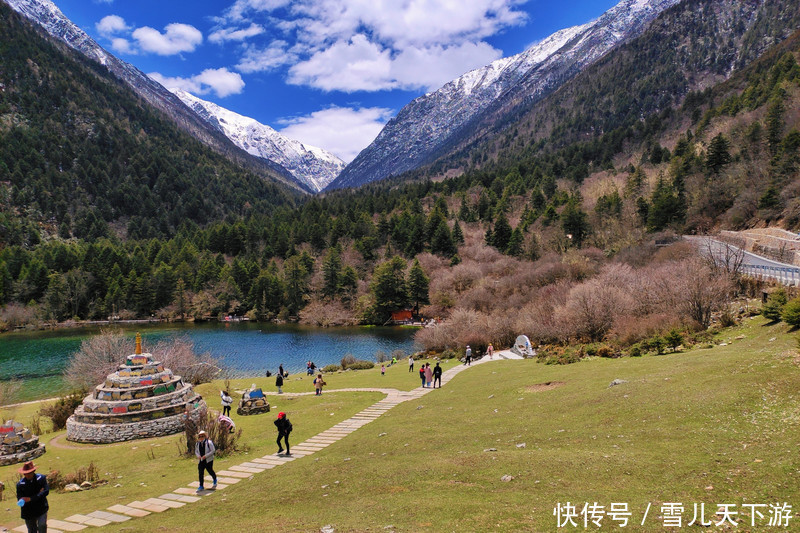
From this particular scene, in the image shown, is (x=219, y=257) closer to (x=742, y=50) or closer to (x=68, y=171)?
(x=68, y=171)

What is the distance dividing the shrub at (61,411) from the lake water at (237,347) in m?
17.5

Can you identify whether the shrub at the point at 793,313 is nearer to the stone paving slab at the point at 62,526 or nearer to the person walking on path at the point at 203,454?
the person walking on path at the point at 203,454

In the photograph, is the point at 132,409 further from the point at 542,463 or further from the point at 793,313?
the point at 793,313

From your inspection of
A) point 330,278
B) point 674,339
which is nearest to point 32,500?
point 674,339

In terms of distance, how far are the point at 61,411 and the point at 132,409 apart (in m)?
8.66

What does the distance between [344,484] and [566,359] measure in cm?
2078

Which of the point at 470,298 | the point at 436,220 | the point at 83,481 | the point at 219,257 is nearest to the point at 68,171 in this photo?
the point at 219,257

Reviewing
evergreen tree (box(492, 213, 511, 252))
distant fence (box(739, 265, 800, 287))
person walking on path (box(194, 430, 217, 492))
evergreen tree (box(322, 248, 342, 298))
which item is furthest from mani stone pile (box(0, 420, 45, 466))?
evergreen tree (box(492, 213, 511, 252))

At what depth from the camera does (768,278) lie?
34938mm

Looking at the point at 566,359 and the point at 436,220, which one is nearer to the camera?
the point at 566,359

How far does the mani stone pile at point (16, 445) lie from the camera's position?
63.4ft

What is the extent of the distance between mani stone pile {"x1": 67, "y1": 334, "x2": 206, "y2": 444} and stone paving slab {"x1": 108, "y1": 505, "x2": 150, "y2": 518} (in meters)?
10.1

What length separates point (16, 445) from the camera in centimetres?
1955

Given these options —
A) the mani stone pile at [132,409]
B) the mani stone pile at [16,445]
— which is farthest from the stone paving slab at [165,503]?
the mani stone pile at [16,445]
